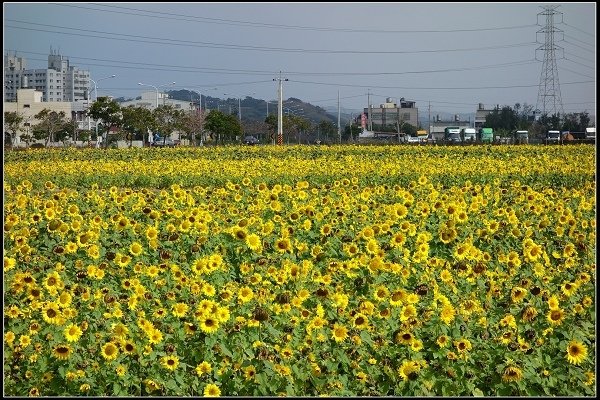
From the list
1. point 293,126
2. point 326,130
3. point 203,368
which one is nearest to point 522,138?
point 293,126

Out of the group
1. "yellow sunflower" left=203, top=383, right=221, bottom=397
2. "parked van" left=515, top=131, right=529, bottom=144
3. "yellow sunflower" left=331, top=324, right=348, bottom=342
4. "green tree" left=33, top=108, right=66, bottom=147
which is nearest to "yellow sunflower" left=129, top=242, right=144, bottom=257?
"yellow sunflower" left=331, top=324, right=348, bottom=342

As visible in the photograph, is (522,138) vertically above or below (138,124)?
below

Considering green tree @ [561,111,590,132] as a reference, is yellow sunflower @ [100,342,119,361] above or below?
below

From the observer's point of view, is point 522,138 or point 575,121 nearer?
point 522,138

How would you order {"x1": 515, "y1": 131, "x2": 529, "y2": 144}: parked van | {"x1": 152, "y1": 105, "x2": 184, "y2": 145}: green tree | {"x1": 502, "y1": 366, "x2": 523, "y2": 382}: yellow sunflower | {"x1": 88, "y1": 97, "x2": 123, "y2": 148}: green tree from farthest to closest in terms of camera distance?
{"x1": 152, "y1": 105, "x2": 184, "y2": 145}: green tree → {"x1": 88, "y1": 97, "x2": 123, "y2": 148}: green tree → {"x1": 515, "y1": 131, "x2": 529, "y2": 144}: parked van → {"x1": 502, "y1": 366, "x2": 523, "y2": 382}: yellow sunflower

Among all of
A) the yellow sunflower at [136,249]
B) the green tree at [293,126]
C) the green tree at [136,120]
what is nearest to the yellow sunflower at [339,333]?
the yellow sunflower at [136,249]

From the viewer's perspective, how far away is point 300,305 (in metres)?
4.43

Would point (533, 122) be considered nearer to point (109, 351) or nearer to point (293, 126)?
point (293, 126)

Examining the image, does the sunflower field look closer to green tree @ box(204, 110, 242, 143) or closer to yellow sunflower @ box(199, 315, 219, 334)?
yellow sunflower @ box(199, 315, 219, 334)

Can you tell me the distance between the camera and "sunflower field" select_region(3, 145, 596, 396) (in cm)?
395

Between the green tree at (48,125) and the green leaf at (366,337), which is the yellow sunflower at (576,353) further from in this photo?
the green tree at (48,125)

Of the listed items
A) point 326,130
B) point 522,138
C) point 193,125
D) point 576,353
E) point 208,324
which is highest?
point 326,130

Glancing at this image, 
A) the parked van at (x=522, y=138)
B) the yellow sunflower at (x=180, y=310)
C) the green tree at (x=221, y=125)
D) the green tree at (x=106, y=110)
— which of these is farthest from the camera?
the green tree at (x=221, y=125)

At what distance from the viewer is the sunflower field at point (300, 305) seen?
3.95 meters
